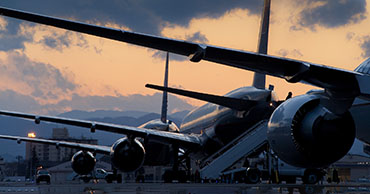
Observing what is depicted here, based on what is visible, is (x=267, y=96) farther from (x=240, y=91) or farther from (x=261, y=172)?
(x=261, y=172)

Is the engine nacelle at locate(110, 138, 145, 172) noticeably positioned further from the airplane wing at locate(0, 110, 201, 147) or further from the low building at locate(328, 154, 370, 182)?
the low building at locate(328, 154, 370, 182)

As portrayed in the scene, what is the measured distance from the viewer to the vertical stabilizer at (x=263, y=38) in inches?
1235

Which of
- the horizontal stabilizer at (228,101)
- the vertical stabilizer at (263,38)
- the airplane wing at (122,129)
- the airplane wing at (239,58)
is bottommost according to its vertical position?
the airplane wing at (239,58)

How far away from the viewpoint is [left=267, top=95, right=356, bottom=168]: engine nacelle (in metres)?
8.52

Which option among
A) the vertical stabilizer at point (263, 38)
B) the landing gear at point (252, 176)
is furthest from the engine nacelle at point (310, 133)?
the vertical stabilizer at point (263, 38)

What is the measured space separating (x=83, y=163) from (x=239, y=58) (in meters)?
31.5

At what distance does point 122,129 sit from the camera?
83.8 ft

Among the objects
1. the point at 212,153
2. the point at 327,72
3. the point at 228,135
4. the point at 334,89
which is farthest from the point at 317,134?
the point at 212,153

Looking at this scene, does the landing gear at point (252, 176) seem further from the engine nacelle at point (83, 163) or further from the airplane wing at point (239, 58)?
the airplane wing at point (239, 58)

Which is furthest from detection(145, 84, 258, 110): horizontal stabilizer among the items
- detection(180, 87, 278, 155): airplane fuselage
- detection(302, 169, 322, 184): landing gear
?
detection(302, 169, 322, 184): landing gear

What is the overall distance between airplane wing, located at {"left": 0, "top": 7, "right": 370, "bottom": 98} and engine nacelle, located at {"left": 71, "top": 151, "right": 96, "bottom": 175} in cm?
3101

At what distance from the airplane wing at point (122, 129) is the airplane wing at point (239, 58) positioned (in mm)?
15739

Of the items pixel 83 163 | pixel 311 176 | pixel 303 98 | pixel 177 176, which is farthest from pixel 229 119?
pixel 303 98

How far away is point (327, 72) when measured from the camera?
281 inches
